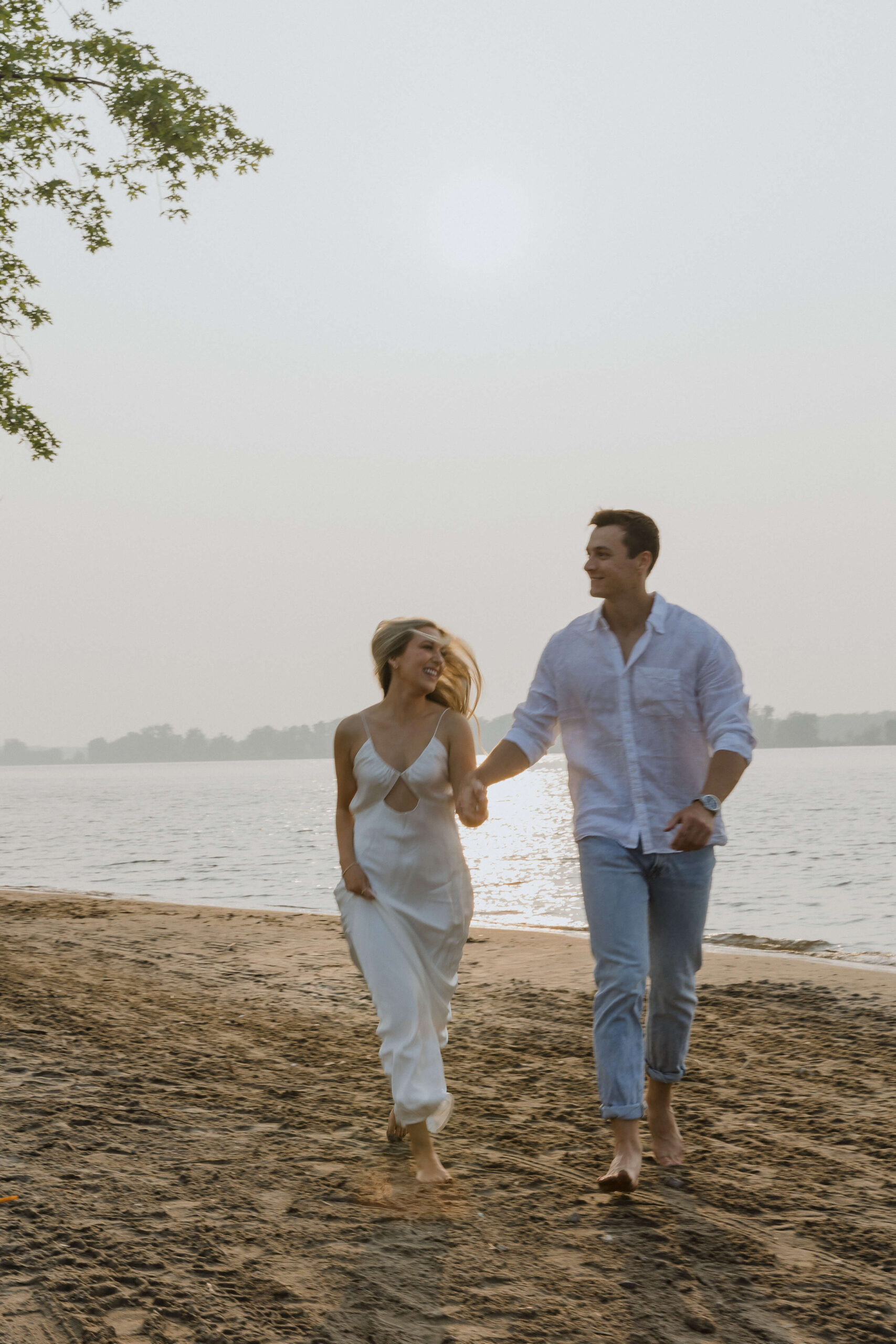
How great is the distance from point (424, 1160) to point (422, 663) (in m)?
1.80

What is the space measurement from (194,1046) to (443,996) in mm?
2456

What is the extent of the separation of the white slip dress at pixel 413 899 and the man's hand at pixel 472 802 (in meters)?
0.14

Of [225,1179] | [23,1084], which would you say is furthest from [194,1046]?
[225,1179]

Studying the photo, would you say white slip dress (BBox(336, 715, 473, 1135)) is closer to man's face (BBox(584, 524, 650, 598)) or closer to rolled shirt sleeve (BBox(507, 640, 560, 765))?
rolled shirt sleeve (BBox(507, 640, 560, 765))

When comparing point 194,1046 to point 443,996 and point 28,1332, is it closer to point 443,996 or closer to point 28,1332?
point 443,996

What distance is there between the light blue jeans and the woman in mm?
530

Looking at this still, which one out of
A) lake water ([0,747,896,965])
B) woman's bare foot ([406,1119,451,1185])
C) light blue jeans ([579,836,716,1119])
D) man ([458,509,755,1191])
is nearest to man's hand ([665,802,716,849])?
man ([458,509,755,1191])

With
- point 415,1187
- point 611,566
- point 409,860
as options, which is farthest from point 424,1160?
point 611,566

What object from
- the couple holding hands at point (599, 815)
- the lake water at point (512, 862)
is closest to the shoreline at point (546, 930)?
the lake water at point (512, 862)

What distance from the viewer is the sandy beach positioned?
315 cm

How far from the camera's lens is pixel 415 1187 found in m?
4.18

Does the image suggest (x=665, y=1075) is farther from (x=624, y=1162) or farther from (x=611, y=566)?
(x=611, y=566)

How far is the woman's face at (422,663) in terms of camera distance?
14.8ft

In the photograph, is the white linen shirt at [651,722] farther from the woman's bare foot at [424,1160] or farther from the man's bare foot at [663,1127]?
the woman's bare foot at [424,1160]
